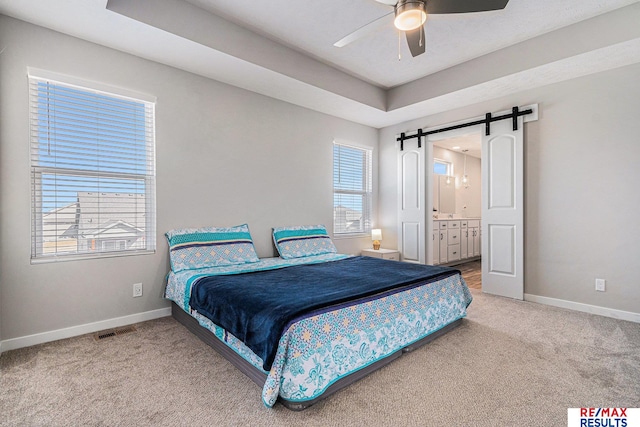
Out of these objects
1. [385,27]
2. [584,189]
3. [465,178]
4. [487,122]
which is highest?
[385,27]


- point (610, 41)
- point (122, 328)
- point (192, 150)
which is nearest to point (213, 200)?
point (192, 150)

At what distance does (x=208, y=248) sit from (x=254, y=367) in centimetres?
157

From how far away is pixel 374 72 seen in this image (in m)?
4.04

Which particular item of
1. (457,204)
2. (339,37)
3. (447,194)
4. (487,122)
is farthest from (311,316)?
(457,204)

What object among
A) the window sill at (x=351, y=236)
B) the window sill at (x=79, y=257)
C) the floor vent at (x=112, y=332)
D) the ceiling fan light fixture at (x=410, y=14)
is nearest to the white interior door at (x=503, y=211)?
the window sill at (x=351, y=236)

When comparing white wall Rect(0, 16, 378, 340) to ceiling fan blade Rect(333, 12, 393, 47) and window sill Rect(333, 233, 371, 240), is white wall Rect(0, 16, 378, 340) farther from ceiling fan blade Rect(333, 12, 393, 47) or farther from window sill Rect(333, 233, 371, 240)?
ceiling fan blade Rect(333, 12, 393, 47)

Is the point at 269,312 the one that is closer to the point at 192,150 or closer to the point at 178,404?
the point at 178,404

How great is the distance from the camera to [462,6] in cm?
206

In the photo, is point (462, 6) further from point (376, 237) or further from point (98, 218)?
point (376, 237)

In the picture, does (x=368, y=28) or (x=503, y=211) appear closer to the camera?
(x=368, y=28)

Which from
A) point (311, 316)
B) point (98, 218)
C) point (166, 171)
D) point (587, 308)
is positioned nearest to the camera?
point (311, 316)

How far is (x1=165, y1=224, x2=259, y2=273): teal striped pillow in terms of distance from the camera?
3.08 meters

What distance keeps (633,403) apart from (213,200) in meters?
3.66

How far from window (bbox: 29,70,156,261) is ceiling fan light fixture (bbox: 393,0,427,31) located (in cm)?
246
